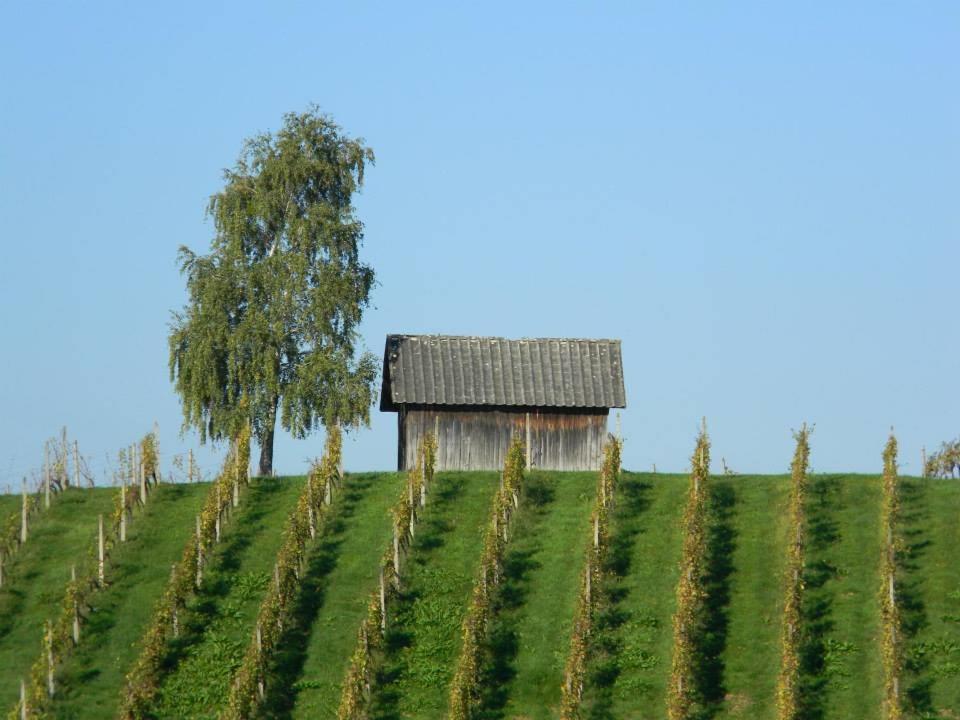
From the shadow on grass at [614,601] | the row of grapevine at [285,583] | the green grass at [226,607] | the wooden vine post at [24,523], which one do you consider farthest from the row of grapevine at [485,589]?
the wooden vine post at [24,523]

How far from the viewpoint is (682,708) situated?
38625mm

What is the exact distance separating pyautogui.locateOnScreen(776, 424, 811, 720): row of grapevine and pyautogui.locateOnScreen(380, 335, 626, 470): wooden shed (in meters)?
8.68

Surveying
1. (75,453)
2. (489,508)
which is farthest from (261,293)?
(489,508)

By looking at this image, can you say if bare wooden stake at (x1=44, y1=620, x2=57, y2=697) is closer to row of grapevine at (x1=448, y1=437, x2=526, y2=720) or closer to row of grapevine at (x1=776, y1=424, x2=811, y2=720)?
row of grapevine at (x1=448, y1=437, x2=526, y2=720)

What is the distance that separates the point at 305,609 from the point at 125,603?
4.49 m

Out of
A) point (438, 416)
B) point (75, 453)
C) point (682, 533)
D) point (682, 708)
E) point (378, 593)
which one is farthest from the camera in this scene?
point (438, 416)

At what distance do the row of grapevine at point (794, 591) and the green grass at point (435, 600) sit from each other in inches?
294

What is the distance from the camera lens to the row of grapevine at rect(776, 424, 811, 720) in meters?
38.9

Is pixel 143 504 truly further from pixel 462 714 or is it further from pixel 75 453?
pixel 462 714

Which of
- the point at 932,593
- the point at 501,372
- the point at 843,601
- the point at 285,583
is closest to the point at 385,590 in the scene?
the point at 285,583

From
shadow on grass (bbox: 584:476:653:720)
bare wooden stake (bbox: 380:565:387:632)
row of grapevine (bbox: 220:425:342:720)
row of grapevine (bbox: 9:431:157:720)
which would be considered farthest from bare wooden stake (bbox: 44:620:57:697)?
shadow on grass (bbox: 584:476:653:720)

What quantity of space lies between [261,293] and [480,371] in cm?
818

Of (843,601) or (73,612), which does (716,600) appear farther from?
(73,612)

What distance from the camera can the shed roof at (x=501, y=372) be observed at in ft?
193
